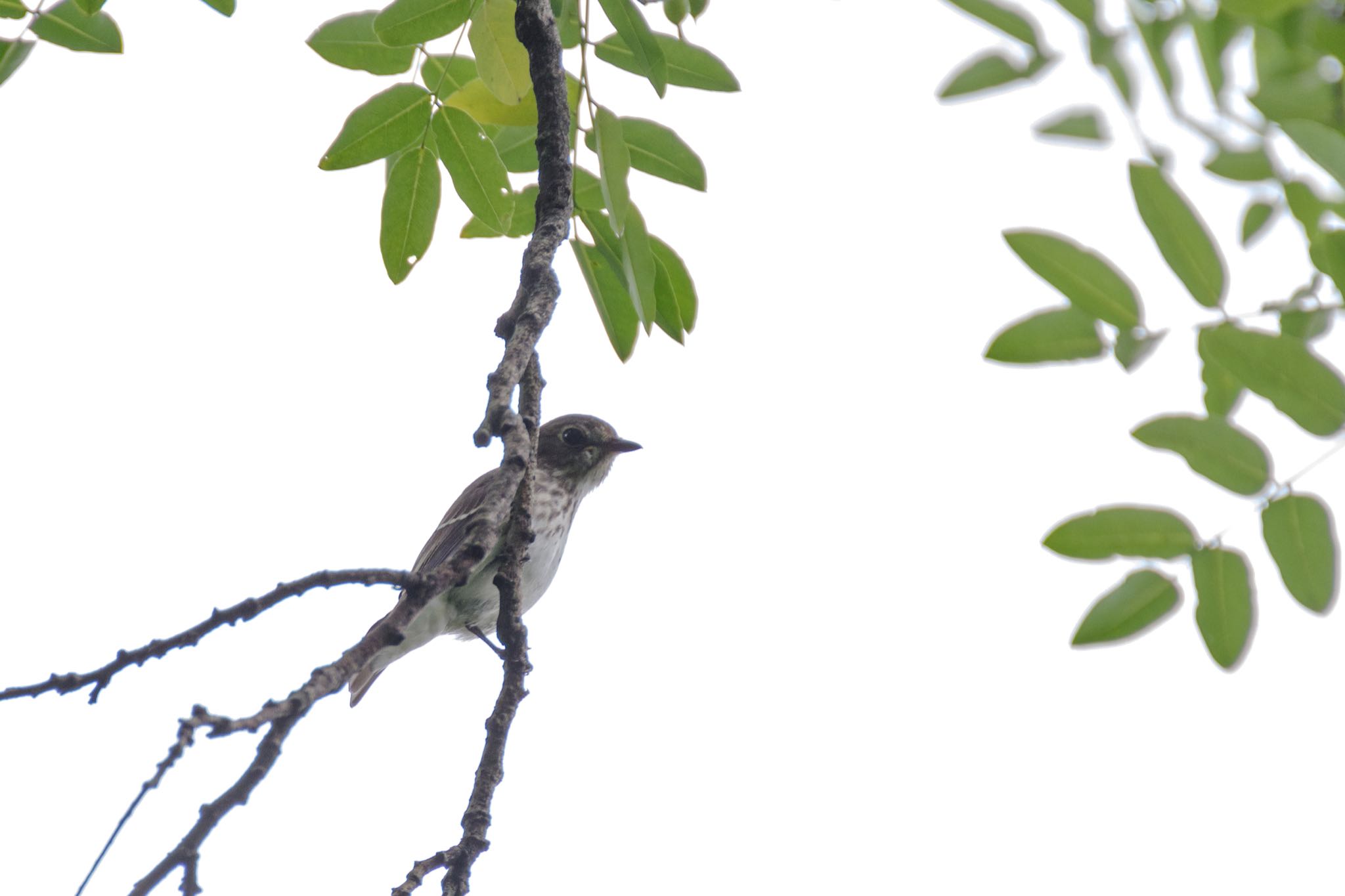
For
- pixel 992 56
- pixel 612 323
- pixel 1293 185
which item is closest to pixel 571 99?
pixel 612 323

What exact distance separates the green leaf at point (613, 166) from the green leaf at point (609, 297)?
1.35 feet

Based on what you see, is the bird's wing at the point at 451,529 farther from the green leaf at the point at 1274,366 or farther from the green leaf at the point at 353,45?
the green leaf at the point at 1274,366

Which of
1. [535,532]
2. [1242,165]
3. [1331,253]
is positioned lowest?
[1331,253]

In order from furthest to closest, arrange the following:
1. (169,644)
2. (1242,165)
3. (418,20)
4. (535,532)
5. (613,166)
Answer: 1. (535,532)
2. (418,20)
3. (613,166)
4. (1242,165)
5. (169,644)

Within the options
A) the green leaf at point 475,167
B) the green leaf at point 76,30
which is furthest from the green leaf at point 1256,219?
the green leaf at point 76,30

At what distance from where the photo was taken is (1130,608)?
8.23ft

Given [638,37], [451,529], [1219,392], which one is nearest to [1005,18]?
[1219,392]

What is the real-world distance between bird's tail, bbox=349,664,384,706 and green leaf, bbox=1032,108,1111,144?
4.56m

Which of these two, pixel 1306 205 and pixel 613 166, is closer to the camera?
pixel 1306 205

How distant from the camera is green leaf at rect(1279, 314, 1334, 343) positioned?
2457 millimetres

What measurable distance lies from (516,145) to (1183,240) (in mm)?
2218

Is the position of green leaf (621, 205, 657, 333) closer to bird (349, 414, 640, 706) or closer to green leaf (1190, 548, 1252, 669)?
green leaf (1190, 548, 1252, 669)

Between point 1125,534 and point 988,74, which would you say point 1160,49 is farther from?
point 1125,534

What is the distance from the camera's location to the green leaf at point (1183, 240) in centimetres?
241
